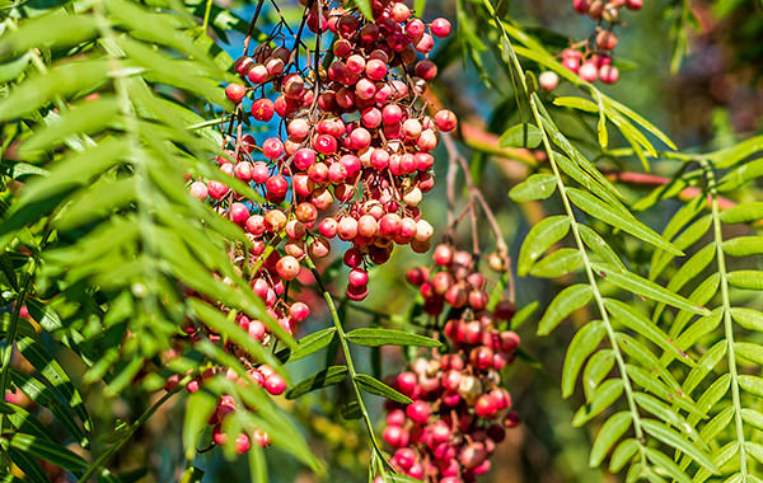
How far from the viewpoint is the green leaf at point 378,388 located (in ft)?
2.53

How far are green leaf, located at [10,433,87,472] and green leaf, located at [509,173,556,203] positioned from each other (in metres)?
0.45

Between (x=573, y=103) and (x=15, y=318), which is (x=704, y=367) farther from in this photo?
(x=15, y=318)

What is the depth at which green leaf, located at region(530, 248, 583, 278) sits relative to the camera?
768 millimetres

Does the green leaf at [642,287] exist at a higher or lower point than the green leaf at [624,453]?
higher

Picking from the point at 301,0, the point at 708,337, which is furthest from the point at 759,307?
the point at 301,0

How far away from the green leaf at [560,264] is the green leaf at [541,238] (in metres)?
0.01

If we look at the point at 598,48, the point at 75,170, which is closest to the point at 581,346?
the point at 75,170

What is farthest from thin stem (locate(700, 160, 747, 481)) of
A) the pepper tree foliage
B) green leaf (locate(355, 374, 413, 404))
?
green leaf (locate(355, 374, 413, 404))

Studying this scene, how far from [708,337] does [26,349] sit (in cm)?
87

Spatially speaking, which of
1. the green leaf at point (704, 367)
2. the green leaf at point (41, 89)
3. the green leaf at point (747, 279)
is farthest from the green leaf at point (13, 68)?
the green leaf at point (747, 279)

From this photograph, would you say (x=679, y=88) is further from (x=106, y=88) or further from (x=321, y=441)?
(x=106, y=88)

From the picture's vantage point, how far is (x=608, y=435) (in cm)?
70

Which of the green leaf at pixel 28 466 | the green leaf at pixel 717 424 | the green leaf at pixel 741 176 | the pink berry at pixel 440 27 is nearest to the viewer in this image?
the green leaf at pixel 28 466

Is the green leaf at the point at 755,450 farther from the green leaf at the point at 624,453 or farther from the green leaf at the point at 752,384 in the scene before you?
the green leaf at the point at 624,453
